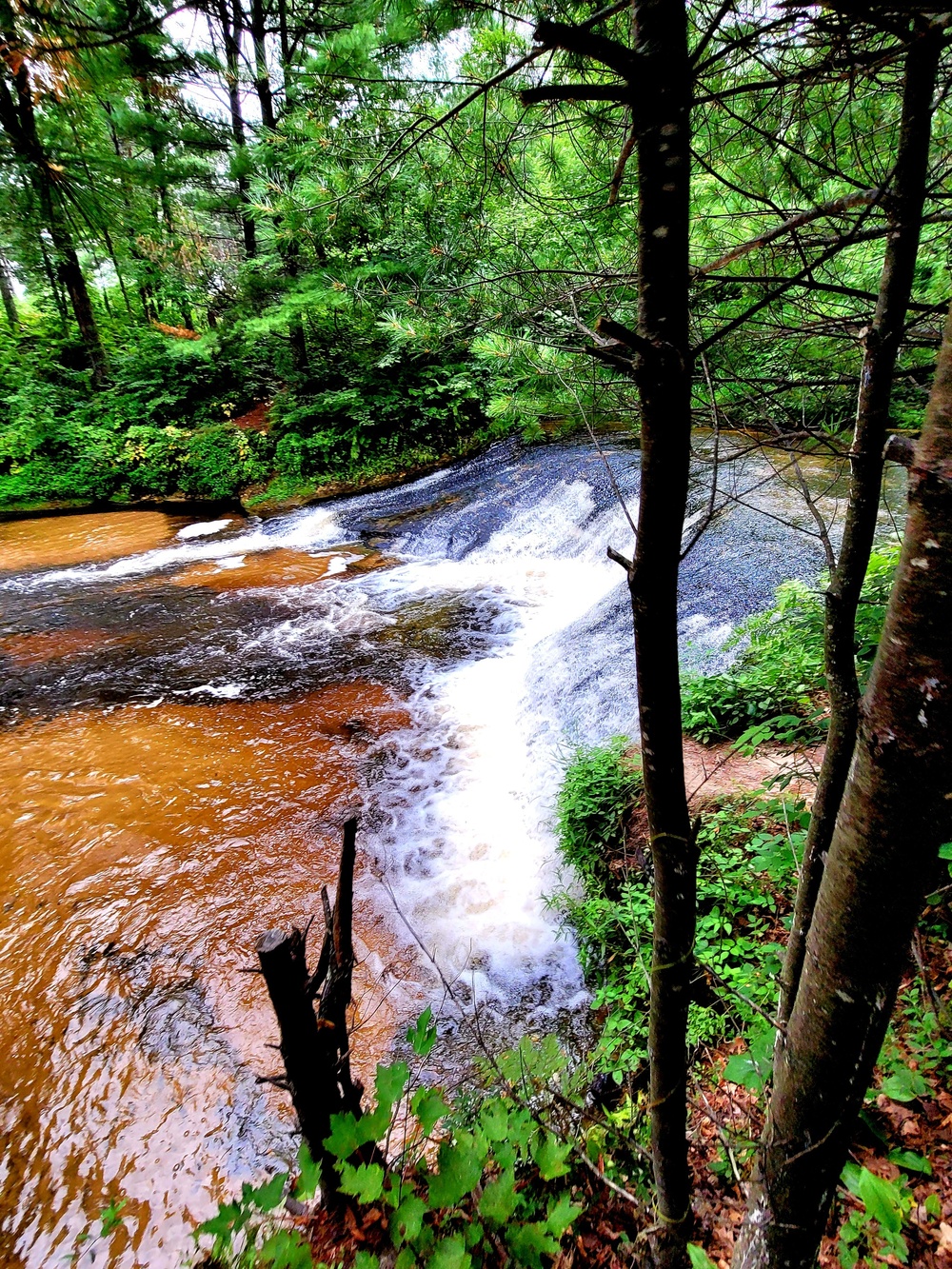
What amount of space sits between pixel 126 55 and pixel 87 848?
4.55 metres

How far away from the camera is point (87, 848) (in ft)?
14.3

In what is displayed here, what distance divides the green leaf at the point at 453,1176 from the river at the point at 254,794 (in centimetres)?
138

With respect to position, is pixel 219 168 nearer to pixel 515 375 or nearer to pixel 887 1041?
pixel 515 375

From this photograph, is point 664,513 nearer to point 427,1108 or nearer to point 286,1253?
point 427,1108

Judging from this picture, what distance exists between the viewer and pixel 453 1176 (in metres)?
1.54

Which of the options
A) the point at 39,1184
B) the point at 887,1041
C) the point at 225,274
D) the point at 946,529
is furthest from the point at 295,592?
the point at 225,274

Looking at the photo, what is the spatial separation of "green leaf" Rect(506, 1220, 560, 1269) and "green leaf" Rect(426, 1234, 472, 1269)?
209 mm

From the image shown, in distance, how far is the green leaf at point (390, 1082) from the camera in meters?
1.55

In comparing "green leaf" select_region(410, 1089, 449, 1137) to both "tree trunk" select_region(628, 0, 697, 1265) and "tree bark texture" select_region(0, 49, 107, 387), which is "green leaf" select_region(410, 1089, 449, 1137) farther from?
"tree bark texture" select_region(0, 49, 107, 387)

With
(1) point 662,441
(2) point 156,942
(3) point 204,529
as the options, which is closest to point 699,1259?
(1) point 662,441

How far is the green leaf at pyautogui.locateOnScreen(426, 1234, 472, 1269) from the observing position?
1.38m

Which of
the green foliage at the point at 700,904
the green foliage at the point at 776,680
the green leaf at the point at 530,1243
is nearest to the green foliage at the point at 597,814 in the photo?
the green foliage at the point at 700,904

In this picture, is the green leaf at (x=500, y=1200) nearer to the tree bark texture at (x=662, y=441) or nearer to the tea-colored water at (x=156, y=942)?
the tree bark texture at (x=662, y=441)

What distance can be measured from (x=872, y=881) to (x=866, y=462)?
1016 mm
